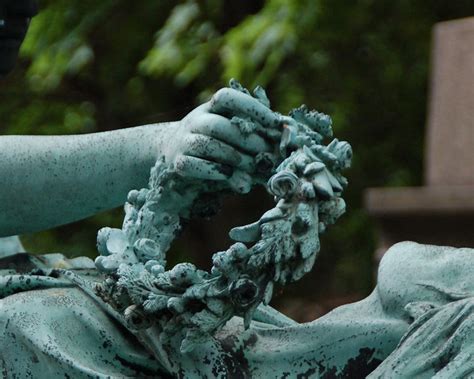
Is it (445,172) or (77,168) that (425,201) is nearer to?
(445,172)

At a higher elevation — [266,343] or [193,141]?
[193,141]

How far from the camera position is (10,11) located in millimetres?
3857

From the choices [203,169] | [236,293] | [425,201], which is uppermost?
[203,169]

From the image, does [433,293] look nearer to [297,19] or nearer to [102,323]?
[102,323]

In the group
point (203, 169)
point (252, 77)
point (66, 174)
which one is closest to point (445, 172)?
point (252, 77)

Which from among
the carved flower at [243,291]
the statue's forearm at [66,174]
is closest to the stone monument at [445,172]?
the statue's forearm at [66,174]

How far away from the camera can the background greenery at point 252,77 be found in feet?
32.1

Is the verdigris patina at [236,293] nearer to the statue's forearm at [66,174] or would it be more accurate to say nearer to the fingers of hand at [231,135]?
the fingers of hand at [231,135]

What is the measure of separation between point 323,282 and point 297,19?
172 cm

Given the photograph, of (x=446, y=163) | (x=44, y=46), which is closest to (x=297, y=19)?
(x=44, y=46)

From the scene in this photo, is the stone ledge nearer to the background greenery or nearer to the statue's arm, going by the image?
the background greenery

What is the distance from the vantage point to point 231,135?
324 centimetres

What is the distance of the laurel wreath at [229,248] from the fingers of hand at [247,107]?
15mm

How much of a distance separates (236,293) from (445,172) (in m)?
4.31
